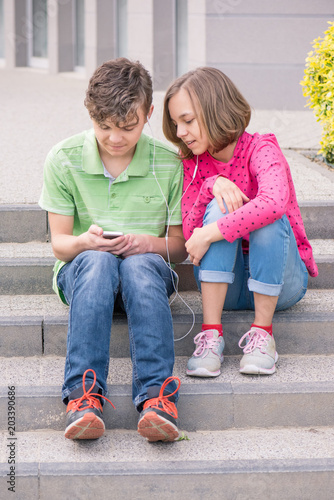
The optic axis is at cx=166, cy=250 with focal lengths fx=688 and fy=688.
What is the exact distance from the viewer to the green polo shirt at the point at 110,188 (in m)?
2.91

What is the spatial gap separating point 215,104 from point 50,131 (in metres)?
3.98

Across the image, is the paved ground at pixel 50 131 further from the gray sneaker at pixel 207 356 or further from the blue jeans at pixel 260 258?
→ the gray sneaker at pixel 207 356

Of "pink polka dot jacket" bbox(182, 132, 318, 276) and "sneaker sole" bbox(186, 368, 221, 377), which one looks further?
"sneaker sole" bbox(186, 368, 221, 377)

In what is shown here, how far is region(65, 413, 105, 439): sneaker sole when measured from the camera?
2378mm

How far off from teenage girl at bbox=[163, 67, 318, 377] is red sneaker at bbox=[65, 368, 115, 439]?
1.70ft

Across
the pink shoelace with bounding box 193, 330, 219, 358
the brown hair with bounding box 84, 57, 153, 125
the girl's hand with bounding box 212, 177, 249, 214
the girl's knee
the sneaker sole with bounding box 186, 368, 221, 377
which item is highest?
the brown hair with bounding box 84, 57, 153, 125

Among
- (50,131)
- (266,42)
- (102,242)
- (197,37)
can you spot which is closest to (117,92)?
(102,242)

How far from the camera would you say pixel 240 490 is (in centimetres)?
242

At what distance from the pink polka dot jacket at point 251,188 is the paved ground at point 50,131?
3.18 ft

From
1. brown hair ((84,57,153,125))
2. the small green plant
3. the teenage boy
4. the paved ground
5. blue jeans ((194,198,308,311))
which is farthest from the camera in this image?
the small green plant

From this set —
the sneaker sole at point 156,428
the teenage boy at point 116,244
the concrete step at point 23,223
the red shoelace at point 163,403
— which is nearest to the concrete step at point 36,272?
the concrete step at point 23,223

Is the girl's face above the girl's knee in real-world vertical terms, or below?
above

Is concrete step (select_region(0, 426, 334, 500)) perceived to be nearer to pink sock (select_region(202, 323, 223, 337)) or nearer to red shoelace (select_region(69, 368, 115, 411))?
red shoelace (select_region(69, 368, 115, 411))

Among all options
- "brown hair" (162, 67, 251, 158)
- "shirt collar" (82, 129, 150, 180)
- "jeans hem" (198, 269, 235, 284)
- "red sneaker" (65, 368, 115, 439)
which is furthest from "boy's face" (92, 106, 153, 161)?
"red sneaker" (65, 368, 115, 439)
